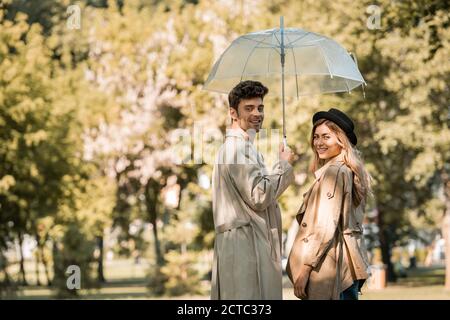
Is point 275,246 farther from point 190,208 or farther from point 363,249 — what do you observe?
point 190,208

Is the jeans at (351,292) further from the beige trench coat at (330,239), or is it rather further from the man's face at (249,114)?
the man's face at (249,114)

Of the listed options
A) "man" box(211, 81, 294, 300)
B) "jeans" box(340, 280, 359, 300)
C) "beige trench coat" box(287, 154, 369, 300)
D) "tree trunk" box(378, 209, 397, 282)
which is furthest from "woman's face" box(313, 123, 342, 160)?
"tree trunk" box(378, 209, 397, 282)

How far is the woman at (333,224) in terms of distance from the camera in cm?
787

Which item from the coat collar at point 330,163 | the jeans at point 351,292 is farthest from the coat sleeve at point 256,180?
the jeans at point 351,292

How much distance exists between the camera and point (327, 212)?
7.91m

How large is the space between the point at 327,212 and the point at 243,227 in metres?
0.58

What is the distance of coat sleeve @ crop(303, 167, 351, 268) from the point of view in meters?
7.86

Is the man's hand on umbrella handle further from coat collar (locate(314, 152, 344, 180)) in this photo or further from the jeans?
the jeans

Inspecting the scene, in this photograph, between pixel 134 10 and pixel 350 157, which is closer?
pixel 350 157

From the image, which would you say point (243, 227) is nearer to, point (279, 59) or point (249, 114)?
point (249, 114)

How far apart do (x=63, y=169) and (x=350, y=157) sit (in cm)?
3308
